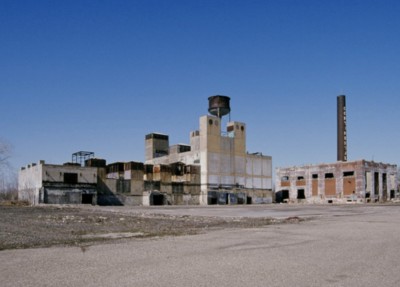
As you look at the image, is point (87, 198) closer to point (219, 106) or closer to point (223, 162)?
point (223, 162)

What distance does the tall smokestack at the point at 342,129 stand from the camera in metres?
78.9

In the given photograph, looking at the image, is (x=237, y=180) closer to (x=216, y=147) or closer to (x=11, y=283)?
(x=216, y=147)

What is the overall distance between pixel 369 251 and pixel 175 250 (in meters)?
4.37

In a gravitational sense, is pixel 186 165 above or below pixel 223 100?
below

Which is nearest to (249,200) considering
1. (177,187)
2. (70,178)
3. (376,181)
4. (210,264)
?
(177,187)

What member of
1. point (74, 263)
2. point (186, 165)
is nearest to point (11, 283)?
point (74, 263)

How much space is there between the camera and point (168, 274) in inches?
276

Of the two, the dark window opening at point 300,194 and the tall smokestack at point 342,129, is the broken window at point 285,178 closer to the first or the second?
the dark window opening at point 300,194

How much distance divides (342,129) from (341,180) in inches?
395

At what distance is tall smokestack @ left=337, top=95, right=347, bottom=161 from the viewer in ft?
259

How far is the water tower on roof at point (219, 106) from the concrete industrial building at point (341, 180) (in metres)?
17.4

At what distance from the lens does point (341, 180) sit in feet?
245

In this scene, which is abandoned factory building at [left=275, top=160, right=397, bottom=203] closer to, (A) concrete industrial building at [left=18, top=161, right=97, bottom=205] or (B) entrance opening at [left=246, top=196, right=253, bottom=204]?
(B) entrance opening at [left=246, top=196, right=253, bottom=204]

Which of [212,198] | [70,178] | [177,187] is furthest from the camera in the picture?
[212,198]
